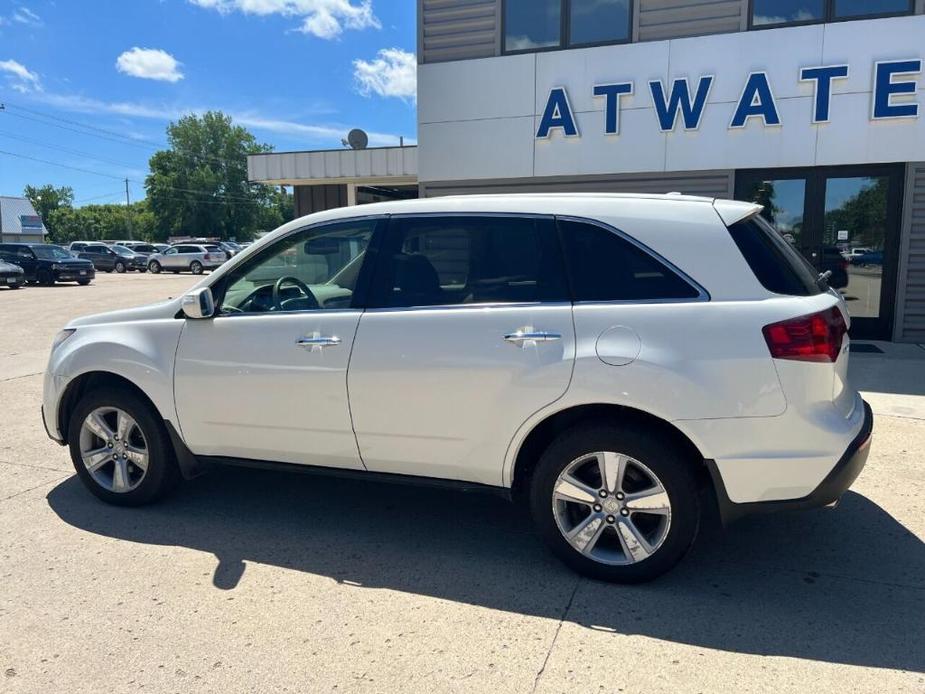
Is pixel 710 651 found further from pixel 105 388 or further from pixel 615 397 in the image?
pixel 105 388

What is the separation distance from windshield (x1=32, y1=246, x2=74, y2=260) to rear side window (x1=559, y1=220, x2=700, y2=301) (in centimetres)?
2725

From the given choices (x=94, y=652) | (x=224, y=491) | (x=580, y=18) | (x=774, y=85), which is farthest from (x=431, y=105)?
(x=94, y=652)

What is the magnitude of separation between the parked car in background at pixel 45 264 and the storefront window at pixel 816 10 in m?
24.4

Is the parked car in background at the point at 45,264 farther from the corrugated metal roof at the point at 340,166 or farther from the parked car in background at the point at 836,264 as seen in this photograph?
the parked car in background at the point at 836,264

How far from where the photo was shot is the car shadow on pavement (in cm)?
290

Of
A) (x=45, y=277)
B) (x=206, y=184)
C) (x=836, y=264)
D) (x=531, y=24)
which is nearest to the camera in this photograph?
(x=836, y=264)

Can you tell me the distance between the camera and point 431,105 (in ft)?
35.1

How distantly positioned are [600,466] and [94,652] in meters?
2.20

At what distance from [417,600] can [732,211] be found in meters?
2.23

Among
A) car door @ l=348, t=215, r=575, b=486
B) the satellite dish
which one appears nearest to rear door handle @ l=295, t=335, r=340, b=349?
car door @ l=348, t=215, r=575, b=486

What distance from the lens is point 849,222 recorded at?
9305 mm

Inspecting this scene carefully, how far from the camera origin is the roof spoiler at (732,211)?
3116 mm

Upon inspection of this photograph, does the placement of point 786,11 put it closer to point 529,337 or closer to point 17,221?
point 529,337

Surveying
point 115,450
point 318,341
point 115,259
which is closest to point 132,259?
point 115,259
